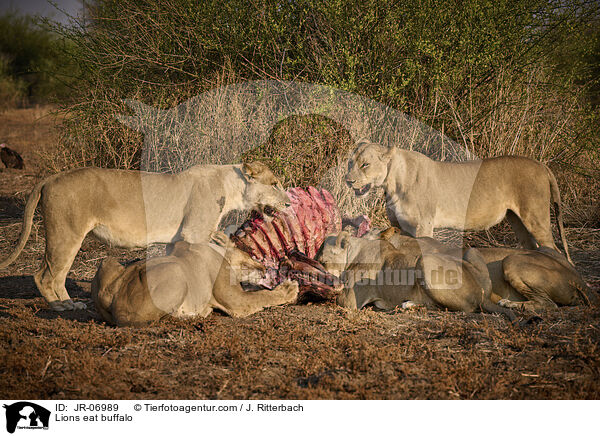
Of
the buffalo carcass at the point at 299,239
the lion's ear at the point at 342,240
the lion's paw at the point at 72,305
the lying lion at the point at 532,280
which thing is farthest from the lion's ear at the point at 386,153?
the lion's paw at the point at 72,305

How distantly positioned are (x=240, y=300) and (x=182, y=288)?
552 mm

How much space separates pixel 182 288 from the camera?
4.70m

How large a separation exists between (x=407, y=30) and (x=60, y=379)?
704cm

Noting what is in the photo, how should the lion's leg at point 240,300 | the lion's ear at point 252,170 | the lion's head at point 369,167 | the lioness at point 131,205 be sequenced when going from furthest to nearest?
the lion's head at point 369,167
the lion's ear at point 252,170
the lioness at point 131,205
the lion's leg at point 240,300

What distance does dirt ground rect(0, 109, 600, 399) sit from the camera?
3557 mm

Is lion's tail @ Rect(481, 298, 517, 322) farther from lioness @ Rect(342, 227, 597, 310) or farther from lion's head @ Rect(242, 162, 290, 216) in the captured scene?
lion's head @ Rect(242, 162, 290, 216)

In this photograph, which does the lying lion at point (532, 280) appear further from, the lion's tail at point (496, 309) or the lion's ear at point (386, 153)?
the lion's ear at point (386, 153)

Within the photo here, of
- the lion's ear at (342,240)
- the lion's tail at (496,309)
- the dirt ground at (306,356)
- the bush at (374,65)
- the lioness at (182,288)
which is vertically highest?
the bush at (374,65)

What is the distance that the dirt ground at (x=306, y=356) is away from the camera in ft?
11.7

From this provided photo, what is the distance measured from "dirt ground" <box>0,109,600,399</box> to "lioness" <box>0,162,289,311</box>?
23.1 inches

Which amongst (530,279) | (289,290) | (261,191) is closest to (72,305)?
(289,290)

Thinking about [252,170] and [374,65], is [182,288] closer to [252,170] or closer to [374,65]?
[252,170]

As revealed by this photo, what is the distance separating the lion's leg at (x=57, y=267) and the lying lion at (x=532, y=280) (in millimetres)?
3140

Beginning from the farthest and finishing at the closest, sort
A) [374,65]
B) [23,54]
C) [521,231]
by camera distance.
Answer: [23,54]
[374,65]
[521,231]
